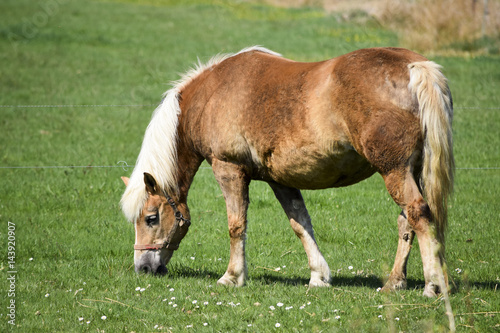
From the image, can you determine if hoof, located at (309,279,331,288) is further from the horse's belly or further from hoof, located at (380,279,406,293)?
the horse's belly

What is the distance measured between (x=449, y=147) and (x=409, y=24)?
13.9 meters

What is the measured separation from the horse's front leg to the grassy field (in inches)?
6.0

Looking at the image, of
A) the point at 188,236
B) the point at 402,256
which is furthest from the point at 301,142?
the point at 188,236

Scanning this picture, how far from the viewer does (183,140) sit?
5461 mm

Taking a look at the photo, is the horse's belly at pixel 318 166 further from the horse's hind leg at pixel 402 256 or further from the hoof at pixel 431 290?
the hoof at pixel 431 290

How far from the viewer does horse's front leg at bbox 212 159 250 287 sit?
5090 millimetres

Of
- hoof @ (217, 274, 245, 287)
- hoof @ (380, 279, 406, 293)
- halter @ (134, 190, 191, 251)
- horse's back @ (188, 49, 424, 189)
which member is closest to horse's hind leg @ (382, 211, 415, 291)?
hoof @ (380, 279, 406, 293)

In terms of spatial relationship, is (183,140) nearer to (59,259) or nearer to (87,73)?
(59,259)

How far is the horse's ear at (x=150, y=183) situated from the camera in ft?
16.7

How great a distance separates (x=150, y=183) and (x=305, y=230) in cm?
153

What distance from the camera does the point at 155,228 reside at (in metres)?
5.31

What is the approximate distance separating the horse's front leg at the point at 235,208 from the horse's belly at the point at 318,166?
12.6 inches

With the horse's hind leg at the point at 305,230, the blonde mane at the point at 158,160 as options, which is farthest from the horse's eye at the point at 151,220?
the horse's hind leg at the point at 305,230

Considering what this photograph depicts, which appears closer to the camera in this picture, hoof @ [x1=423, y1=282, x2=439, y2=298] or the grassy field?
hoof @ [x1=423, y1=282, x2=439, y2=298]
